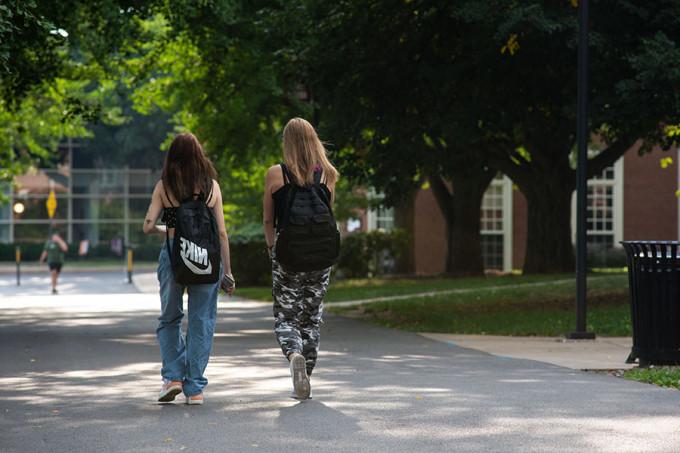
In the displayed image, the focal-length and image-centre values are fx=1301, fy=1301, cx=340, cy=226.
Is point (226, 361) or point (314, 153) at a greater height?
point (314, 153)

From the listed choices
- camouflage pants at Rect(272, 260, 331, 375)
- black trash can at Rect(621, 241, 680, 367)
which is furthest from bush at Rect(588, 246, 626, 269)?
camouflage pants at Rect(272, 260, 331, 375)

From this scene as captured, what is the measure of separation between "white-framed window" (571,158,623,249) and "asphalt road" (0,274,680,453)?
3309 cm

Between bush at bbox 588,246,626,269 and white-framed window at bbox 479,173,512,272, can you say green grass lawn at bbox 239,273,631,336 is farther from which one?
white-framed window at bbox 479,173,512,272

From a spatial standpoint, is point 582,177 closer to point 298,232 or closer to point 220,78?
point 298,232

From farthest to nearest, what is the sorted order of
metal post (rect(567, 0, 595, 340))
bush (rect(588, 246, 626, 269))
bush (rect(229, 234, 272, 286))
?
bush (rect(588, 246, 626, 269)), bush (rect(229, 234, 272, 286)), metal post (rect(567, 0, 595, 340))

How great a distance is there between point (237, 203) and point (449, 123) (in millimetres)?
22207

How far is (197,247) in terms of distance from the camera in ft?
26.8

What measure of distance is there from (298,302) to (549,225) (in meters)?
21.6

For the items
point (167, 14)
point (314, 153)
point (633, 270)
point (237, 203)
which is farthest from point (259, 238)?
point (314, 153)

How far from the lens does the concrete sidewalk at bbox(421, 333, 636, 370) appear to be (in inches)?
456

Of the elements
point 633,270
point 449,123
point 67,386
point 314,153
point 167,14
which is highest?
point 167,14

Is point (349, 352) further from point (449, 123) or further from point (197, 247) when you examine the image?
point (449, 123)

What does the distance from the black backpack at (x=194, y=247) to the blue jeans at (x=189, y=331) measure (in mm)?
146

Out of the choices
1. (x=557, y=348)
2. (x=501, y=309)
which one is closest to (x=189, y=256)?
(x=557, y=348)
